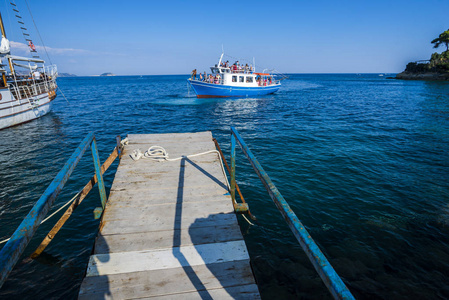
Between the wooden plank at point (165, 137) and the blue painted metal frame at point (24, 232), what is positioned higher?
the blue painted metal frame at point (24, 232)

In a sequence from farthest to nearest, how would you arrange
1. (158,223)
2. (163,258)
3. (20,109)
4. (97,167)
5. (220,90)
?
(220,90) < (20,109) < (97,167) < (158,223) < (163,258)

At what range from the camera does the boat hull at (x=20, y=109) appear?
52.5 feet

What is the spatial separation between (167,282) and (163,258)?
0.36 metres

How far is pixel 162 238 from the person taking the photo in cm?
334

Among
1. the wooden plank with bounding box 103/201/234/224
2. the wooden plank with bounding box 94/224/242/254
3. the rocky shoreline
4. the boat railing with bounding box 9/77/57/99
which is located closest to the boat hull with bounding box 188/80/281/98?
the boat railing with bounding box 9/77/57/99

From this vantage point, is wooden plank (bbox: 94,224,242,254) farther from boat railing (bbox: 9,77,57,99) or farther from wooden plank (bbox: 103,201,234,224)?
boat railing (bbox: 9,77,57,99)

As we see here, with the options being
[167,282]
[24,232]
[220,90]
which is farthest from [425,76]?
[24,232]

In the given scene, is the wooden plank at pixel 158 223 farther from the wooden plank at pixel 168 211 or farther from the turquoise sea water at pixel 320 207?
the turquoise sea water at pixel 320 207

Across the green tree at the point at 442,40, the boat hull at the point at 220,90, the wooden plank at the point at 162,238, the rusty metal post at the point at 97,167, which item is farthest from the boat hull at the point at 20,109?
the green tree at the point at 442,40

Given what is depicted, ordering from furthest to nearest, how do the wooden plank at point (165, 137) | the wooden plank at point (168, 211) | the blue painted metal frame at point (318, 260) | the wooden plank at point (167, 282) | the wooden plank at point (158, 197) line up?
the wooden plank at point (165, 137) < the wooden plank at point (158, 197) < the wooden plank at point (168, 211) < the wooden plank at point (167, 282) < the blue painted metal frame at point (318, 260)

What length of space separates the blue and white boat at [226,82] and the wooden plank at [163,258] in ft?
95.7

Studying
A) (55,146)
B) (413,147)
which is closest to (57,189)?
(55,146)

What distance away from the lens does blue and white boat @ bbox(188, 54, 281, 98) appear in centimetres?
3106

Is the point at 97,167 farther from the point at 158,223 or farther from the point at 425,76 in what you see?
the point at 425,76
